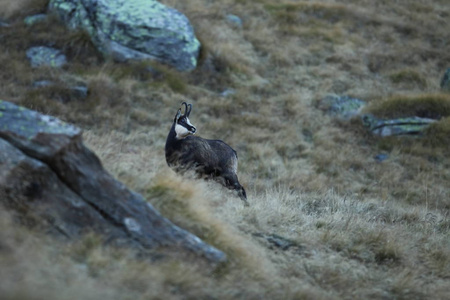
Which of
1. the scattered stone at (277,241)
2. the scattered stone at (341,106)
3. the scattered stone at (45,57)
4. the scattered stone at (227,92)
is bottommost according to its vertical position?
the scattered stone at (227,92)

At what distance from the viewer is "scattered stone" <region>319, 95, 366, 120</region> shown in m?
17.5

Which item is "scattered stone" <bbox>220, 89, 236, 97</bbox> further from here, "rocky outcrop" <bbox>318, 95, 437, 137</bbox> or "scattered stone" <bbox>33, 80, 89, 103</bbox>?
"scattered stone" <bbox>33, 80, 89, 103</bbox>

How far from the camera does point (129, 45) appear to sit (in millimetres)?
17641

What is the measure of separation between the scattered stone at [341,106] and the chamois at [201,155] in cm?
840

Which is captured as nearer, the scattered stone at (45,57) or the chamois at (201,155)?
the chamois at (201,155)

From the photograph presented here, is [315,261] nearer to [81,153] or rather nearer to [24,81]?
[81,153]

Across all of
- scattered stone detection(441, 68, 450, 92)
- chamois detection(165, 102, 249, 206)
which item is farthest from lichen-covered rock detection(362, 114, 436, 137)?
chamois detection(165, 102, 249, 206)

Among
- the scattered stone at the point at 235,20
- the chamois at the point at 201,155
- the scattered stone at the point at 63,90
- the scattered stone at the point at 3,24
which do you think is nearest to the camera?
the chamois at the point at 201,155

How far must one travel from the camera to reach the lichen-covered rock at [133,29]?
17.4m

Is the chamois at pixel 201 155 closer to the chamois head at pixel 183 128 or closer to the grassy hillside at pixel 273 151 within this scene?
the chamois head at pixel 183 128

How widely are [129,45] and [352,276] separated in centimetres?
1371

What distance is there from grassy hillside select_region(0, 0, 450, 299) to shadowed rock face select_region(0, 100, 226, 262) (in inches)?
9.5

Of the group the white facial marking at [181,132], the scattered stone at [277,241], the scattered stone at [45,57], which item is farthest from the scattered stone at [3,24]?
the scattered stone at [277,241]

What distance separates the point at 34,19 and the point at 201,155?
1198 cm
